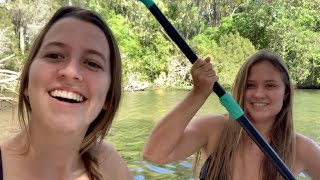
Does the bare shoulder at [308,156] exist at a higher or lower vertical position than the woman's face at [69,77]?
lower

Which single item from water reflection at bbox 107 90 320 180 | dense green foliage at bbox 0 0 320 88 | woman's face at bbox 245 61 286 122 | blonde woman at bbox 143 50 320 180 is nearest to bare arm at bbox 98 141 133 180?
blonde woman at bbox 143 50 320 180

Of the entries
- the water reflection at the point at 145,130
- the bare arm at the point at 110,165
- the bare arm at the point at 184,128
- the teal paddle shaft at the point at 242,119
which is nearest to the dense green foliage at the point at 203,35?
the water reflection at the point at 145,130

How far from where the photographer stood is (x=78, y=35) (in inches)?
40.6

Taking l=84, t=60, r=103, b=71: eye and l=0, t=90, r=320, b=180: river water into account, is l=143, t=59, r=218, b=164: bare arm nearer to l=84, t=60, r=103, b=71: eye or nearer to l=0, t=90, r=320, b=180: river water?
l=84, t=60, r=103, b=71: eye

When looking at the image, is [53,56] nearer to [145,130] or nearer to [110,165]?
[110,165]

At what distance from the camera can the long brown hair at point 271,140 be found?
1753 mm

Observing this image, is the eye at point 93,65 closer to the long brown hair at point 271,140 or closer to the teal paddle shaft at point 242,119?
the teal paddle shaft at point 242,119

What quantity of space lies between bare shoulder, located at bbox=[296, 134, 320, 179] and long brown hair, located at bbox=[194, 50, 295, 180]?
0.17 feet

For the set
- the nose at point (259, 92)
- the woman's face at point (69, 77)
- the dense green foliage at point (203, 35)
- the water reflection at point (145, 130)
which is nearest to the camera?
the woman's face at point (69, 77)

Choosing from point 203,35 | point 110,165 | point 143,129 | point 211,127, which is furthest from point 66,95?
point 203,35

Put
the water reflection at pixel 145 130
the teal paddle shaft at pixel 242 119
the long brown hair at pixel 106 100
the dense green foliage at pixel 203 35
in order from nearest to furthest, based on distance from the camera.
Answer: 1. the long brown hair at pixel 106 100
2. the teal paddle shaft at pixel 242 119
3. the water reflection at pixel 145 130
4. the dense green foliage at pixel 203 35

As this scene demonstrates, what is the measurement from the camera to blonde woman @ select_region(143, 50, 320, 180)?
1.74 metres

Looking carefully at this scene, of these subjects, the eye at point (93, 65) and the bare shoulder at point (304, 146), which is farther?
the bare shoulder at point (304, 146)

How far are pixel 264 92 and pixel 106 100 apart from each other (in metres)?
0.83
